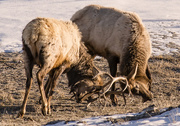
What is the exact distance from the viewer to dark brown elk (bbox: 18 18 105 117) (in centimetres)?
599

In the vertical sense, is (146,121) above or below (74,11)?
above

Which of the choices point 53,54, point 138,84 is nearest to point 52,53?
point 53,54

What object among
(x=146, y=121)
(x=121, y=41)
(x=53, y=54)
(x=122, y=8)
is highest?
(x=53, y=54)

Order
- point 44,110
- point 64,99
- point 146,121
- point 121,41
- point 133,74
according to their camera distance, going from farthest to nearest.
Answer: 1. point 64,99
2. point 121,41
3. point 133,74
4. point 44,110
5. point 146,121

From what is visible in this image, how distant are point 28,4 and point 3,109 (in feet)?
65.7

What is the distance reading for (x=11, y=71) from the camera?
32.7 ft

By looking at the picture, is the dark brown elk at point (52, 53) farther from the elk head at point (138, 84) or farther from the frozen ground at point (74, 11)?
the frozen ground at point (74, 11)

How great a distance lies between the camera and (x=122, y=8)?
24531 millimetres

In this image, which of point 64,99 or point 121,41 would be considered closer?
point 121,41

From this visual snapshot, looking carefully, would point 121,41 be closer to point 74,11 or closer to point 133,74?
point 133,74

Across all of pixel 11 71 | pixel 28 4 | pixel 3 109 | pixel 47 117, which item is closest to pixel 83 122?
pixel 47 117

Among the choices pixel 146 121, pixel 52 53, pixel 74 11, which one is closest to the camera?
pixel 146 121

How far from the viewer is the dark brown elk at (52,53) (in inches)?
236

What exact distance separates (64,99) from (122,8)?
1785 centimetres
